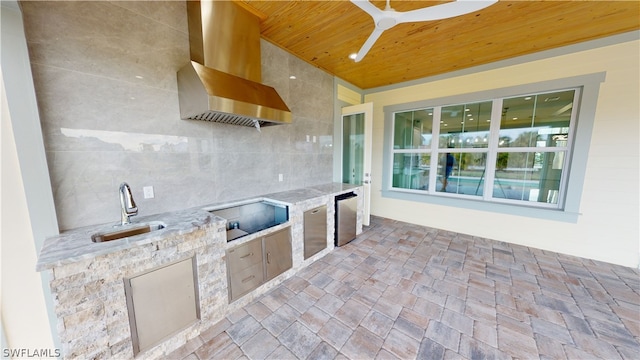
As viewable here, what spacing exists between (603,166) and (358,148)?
3.30 m

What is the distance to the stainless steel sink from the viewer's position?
1.46 meters

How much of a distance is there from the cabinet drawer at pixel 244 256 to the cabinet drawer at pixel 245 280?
0.04 meters

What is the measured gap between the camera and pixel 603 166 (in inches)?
102

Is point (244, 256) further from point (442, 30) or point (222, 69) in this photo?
point (442, 30)

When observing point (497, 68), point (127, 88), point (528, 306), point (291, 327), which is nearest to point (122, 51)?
point (127, 88)

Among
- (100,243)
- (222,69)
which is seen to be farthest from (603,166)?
(100,243)

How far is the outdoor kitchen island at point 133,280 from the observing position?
1.10 metres

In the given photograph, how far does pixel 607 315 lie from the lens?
1.80 meters

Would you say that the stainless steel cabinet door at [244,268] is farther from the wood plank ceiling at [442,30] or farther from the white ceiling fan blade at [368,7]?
the wood plank ceiling at [442,30]

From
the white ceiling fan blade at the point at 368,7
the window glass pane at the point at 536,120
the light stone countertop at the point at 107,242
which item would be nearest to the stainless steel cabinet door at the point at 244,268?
the light stone countertop at the point at 107,242

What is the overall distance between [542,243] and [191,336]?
462 cm

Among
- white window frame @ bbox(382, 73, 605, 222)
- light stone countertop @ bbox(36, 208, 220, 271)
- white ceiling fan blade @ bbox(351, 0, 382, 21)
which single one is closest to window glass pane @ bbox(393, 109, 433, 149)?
white window frame @ bbox(382, 73, 605, 222)

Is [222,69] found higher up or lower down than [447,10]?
lower down

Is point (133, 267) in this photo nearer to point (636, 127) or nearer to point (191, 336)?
point (191, 336)
